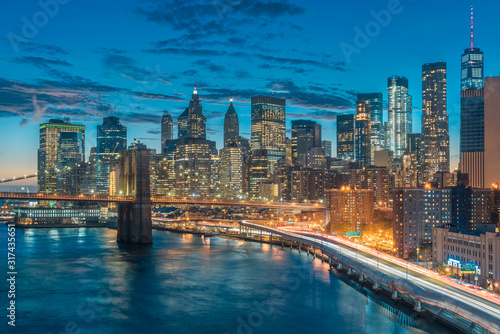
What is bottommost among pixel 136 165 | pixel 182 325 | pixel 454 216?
pixel 182 325

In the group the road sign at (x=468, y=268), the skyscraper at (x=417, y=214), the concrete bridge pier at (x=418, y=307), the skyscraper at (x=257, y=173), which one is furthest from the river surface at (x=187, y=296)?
the skyscraper at (x=257, y=173)

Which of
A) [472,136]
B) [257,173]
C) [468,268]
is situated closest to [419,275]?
[468,268]

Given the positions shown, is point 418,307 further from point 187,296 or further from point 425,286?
point 187,296

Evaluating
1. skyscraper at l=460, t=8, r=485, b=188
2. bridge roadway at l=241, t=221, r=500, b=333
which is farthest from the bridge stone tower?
skyscraper at l=460, t=8, r=485, b=188

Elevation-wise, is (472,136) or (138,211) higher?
(472,136)

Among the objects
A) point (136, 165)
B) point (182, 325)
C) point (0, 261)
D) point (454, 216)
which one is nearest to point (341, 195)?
point (454, 216)

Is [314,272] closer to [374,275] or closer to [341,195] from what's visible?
[374,275]
